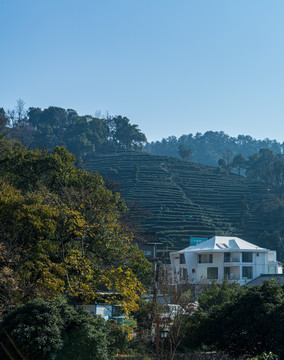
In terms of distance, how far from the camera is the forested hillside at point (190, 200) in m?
75.2

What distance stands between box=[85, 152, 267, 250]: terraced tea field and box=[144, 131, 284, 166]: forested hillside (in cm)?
6536

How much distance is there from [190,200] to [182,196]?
172 centimetres

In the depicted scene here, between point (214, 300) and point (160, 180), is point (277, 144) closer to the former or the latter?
point (160, 180)

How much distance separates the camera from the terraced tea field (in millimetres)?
76500

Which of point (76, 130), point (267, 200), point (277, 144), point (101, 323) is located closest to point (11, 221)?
point (101, 323)

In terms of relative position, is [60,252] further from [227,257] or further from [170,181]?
[170,181]

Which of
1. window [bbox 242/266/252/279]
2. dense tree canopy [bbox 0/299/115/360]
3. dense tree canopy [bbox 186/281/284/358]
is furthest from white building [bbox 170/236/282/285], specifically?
dense tree canopy [bbox 0/299/115/360]

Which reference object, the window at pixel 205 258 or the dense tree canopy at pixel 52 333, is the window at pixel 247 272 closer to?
the window at pixel 205 258

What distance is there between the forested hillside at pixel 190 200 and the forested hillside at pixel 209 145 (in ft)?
216

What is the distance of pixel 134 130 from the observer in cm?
12794

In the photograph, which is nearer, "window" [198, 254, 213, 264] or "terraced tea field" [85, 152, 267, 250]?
"window" [198, 254, 213, 264]

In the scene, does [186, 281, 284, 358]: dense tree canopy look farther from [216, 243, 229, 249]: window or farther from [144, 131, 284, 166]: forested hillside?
[144, 131, 284, 166]: forested hillside

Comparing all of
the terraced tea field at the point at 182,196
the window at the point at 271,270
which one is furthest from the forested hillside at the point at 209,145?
the window at the point at 271,270

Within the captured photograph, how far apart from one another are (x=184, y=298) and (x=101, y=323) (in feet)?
31.1
